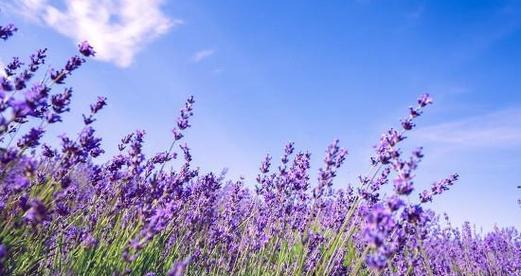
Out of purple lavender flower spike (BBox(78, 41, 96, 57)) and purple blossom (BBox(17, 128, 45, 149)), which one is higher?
purple lavender flower spike (BBox(78, 41, 96, 57))

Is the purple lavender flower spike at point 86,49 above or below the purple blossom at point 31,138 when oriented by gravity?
above

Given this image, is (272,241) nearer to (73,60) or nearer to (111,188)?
(111,188)

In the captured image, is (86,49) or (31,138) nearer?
(31,138)

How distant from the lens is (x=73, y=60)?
3326mm

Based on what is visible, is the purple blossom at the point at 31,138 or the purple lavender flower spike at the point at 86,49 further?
the purple lavender flower spike at the point at 86,49

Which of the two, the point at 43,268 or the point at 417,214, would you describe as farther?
the point at 43,268

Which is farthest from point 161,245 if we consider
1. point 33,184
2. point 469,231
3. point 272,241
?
point 469,231

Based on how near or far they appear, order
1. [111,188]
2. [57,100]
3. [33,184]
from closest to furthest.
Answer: [57,100]
[33,184]
[111,188]

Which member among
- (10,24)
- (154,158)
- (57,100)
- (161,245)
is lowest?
(161,245)

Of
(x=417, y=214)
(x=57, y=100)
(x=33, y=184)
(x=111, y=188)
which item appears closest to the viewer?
(x=417, y=214)

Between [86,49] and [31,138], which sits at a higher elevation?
[86,49]

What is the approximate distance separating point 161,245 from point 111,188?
0.90 m

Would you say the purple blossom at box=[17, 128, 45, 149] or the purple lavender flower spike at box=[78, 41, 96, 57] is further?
the purple lavender flower spike at box=[78, 41, 96, 57]

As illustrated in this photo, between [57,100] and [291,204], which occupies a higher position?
[291,204]
